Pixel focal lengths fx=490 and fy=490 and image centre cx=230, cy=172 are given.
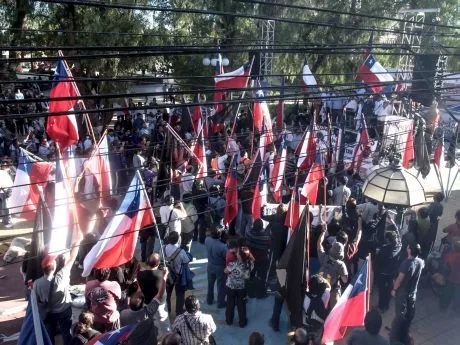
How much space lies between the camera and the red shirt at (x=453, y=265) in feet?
24.4

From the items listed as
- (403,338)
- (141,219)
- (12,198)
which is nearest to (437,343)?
(403,338)

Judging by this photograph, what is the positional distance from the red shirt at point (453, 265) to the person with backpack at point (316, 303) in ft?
8.10

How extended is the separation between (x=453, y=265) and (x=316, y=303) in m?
2.75

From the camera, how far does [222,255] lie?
6.99m

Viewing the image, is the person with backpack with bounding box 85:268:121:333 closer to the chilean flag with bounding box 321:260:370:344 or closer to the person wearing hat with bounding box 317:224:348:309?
the chilean flag with bounding box 321:260:370:344

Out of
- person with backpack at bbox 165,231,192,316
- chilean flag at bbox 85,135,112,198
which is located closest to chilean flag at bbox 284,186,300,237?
person with backpack at bbox 165,231,192,316

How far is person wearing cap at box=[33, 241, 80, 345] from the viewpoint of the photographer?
5691mm

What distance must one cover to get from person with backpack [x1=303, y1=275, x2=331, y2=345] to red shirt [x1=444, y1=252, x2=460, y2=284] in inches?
97.1

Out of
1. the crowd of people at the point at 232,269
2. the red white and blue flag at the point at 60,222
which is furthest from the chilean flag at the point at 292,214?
the red white and blue flag at the point at 60,222

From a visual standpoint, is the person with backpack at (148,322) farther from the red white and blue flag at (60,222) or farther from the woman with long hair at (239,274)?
the red white and blue flag at (60,222)

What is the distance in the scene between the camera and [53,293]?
225 inches

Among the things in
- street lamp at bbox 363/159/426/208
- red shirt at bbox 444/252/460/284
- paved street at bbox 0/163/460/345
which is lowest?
paved street at bbox 0/163/460/345

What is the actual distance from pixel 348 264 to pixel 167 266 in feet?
9.35

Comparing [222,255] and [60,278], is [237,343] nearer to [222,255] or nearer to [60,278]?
[222,255]
